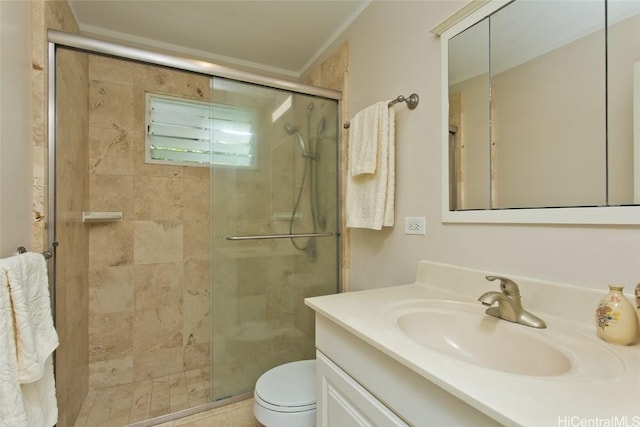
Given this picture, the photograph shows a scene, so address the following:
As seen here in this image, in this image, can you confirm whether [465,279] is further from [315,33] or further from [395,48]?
[315,33]

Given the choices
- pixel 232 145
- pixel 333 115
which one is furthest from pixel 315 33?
pixel 232 145

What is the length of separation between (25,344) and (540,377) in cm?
125

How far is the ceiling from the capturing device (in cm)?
171

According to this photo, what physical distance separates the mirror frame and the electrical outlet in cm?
12

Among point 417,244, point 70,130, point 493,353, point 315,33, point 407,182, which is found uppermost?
point 315,33

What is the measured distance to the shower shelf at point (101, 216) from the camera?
1.81 meters

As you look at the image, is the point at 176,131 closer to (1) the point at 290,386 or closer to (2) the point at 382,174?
(2) the point at 382,174

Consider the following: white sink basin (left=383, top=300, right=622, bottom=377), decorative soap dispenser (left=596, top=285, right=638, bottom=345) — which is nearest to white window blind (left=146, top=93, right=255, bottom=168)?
white sink basin (left=383, top=300, right=622, bottom=377)

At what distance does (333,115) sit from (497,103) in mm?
1055

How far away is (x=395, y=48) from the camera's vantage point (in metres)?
1.46

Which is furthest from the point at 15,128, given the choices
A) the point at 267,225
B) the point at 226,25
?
the point at 226,25

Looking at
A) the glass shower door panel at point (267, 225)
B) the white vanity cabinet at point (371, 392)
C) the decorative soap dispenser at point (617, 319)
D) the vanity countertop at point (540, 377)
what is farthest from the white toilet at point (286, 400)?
the decorative soap dispenser at point (617, 319)

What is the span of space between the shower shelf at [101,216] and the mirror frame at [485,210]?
1982 mm

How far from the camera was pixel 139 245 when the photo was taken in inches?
80.6
